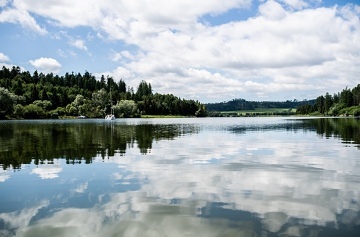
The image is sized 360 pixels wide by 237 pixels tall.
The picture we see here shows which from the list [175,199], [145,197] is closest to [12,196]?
[145,197]

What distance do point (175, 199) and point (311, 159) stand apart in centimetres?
1981

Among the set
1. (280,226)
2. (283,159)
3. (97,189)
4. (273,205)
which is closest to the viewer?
(280,226)

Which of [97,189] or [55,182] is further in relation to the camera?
[55,182]

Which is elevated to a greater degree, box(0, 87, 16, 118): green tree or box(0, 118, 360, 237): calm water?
box(0, 87, 16, 118): green tree

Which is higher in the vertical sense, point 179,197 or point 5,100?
point 5,100

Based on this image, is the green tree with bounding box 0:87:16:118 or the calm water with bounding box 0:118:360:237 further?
the green tree with bounding box 0:87:16:118

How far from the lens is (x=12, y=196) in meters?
18.6

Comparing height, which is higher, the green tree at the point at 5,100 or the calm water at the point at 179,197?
the green tree at the point at 5,100

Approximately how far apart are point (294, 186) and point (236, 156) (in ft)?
47.1

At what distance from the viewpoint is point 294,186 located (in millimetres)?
20938

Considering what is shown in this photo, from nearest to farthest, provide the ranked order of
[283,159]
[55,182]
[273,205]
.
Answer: [273,205]
[55,182]
[283,159]

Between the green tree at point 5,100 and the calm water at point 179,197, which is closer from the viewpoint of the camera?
the calm water at point 179,197

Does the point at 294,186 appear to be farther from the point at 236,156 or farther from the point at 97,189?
the point at 236,156

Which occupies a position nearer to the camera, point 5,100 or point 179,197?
point 179,197
